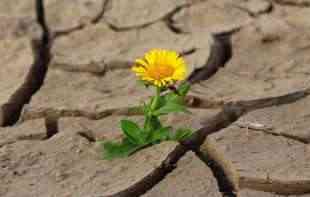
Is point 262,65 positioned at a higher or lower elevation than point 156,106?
lower

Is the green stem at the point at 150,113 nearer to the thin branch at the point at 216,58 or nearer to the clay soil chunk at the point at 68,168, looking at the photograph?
the clay soil chunk at the point at 68,168

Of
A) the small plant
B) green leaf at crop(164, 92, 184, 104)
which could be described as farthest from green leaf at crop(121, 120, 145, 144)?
green leaf at crop(164, 92, 184, 104)

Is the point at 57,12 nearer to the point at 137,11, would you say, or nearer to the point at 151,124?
the point at 137,11

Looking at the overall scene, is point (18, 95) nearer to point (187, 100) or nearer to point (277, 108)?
point (187, 100)

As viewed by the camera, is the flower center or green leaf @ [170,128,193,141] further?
green leaf @ [170,128,193,141]

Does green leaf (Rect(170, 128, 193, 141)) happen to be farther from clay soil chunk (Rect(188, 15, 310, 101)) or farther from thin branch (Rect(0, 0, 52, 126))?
thin branch (Rect(0, 0, 52, 126))

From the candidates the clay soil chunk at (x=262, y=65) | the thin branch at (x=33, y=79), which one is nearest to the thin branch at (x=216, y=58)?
the clay soil chunk at (x=262, y=65)

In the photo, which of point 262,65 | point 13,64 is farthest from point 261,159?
point 13,64

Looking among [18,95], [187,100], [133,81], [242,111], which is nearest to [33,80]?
[18,95]
